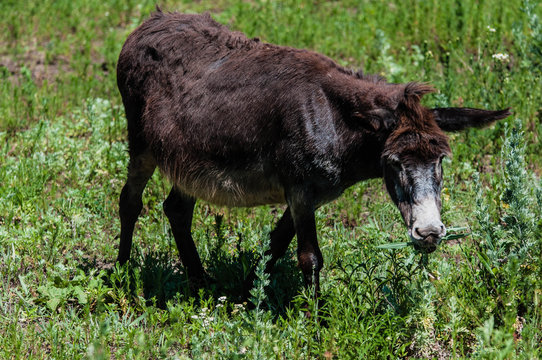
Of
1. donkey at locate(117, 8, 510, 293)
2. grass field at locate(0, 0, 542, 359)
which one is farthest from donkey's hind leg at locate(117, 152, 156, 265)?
grass field at locate(0, 0, 542, 359)

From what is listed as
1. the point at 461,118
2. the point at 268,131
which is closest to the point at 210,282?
the point at 268,131

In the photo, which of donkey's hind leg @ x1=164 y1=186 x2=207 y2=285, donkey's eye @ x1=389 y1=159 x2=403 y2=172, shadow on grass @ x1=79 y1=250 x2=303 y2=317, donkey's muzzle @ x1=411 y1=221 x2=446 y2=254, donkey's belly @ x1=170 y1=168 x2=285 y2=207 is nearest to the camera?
donkey's muzzle @ x1=411 y1=221 x2=446 y2=254

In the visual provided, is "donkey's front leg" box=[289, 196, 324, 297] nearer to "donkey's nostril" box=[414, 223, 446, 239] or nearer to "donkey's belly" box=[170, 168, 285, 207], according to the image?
"donkey's belly" box=[170, 168, 285, 207]

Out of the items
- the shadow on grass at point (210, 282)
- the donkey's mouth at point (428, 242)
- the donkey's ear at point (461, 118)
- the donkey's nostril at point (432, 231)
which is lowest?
the shadow on grass at point (210, 282)

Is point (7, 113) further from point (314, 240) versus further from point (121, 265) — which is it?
point (314, 240)

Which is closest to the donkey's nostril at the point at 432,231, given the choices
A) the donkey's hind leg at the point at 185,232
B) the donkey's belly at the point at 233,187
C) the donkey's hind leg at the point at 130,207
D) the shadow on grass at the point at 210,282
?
the donkey's belly at the point at 233,187

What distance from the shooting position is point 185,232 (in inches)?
225

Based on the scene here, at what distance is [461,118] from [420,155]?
0.43 m

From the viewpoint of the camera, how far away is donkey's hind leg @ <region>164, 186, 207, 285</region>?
5691 millimetres

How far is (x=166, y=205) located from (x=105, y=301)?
0.93 m

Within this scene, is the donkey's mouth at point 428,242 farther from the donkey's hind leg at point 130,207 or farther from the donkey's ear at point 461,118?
the donkey's hind leg at point 130,207

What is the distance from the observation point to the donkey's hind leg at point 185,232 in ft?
18.7

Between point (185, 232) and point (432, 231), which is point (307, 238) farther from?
point (185, 232)

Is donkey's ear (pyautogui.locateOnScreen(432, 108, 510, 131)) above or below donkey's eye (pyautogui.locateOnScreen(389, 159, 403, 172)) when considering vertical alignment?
above
